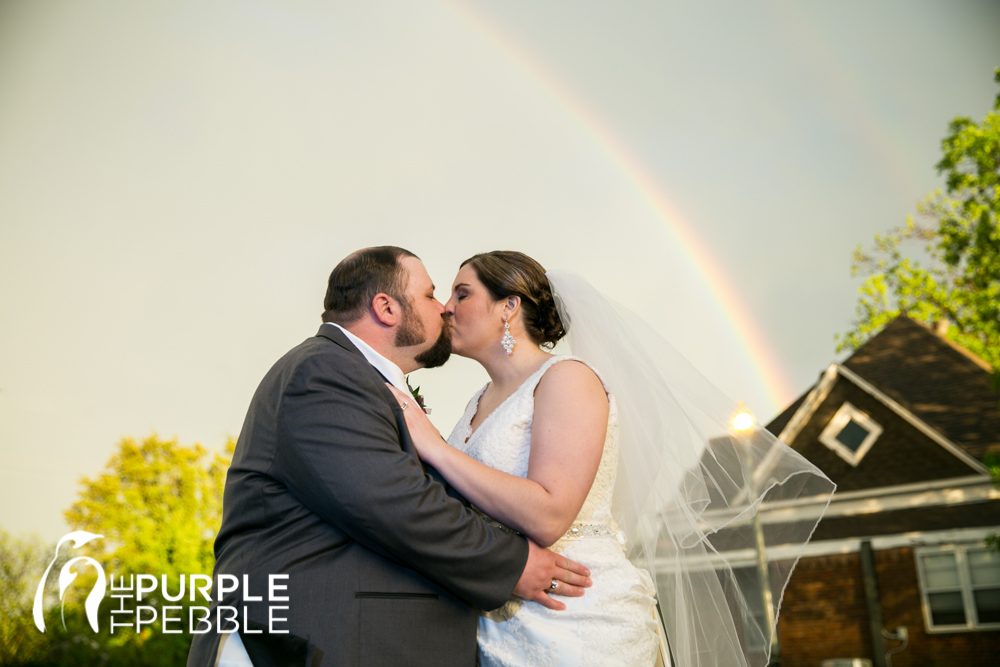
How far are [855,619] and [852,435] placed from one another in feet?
16.0

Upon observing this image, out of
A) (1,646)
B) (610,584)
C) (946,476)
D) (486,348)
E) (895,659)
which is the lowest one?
(895,659)

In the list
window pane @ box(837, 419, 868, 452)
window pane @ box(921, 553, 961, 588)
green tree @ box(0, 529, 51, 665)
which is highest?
window pane @ box(837, 419, 868, 452)

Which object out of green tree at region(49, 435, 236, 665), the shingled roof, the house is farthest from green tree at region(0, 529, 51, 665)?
the shingled roof

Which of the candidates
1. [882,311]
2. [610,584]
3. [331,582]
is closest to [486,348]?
[610,584]

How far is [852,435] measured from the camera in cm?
2056

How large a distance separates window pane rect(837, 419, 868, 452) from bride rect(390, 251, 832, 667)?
18178mm

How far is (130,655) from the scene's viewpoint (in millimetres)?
16281

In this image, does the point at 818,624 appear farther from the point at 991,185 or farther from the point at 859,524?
the point at 991,185

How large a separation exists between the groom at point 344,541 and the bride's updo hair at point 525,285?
1.34 meters

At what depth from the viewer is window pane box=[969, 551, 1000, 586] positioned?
56.2ft

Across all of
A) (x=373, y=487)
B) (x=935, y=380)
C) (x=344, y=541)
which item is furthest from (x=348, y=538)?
(x=935, y=380)

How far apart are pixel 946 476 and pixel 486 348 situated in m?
18.2

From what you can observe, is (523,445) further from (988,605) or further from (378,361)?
(988,605)

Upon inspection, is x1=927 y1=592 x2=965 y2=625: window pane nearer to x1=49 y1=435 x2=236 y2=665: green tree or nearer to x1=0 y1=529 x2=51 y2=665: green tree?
x1=49 y1=435 x2=236 y2=665: green tree
